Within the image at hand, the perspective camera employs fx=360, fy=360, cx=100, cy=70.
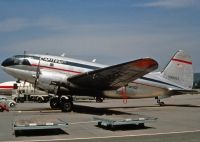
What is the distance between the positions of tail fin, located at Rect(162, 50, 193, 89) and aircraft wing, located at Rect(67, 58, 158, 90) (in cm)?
819

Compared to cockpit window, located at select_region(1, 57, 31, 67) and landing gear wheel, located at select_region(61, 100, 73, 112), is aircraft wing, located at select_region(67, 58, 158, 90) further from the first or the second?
cockpit window, located at select_region(1, 57, 31, 67)

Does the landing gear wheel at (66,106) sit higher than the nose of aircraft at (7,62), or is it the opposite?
the nose of aircraft at (7,62)

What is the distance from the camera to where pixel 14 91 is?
60.3 m

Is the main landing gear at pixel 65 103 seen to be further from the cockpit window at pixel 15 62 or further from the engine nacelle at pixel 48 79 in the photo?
the cockpit window at pixel 15 62

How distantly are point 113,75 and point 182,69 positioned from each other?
37.1 ft

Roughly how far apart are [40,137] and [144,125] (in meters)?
5.41

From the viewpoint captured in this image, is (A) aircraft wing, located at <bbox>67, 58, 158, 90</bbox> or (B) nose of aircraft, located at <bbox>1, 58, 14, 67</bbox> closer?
(A) aircraft wing, located at <bbox>67, 58, 158, 90</bbox>

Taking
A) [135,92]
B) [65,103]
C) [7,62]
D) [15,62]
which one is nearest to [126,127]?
[65,103]

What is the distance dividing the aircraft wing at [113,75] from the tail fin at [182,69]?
26.9 ft

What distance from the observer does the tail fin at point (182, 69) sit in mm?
32906

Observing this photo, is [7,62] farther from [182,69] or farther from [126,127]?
[182,69]

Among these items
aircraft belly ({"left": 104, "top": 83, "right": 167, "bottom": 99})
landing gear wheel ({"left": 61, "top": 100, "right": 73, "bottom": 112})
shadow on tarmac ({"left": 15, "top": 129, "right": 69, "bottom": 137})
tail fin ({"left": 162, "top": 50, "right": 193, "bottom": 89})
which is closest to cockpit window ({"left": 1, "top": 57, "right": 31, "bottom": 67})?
landing gear wheel ({"left": 61, "top": 100, "right": 73, "bottom": 112})

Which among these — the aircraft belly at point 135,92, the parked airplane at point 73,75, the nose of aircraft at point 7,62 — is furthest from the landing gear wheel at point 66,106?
the nose of aircraft at point 7,62

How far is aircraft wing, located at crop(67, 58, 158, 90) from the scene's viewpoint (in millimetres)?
21844
